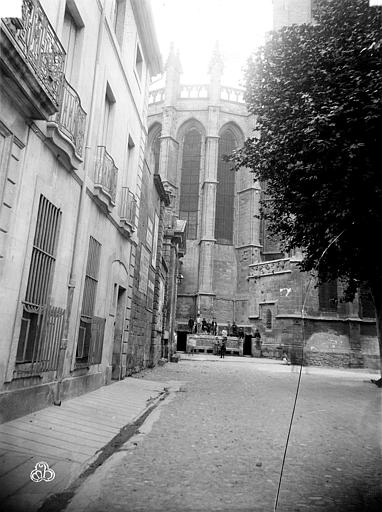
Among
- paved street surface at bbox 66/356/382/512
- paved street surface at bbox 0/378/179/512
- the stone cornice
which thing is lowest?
paved street surface at bbox 66/356/382/512

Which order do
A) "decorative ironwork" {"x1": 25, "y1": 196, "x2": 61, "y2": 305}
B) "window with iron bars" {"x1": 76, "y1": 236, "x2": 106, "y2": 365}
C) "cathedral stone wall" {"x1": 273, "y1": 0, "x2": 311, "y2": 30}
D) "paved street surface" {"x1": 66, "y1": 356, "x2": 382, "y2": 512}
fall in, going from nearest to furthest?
"paved street surface" {"x1": 66, "y1": 356, "x2": 382, "y2": 512}, "decorative ironwork" {"x1": 25, "y1": 196, "x2": 61, "y2": 305}, "window with iron bars" {"x1": 76, "y1": 236, "x2": 106, "y2": 365}, "cathedral stone wall" {"x1": 273, "y1": 0, "x2": 311, "y2": 30}

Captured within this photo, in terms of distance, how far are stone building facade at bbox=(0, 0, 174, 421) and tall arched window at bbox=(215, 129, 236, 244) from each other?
2873 cm

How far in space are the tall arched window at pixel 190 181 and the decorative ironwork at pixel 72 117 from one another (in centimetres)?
3312

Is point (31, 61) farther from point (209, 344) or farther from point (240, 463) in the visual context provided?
point (209, 344)

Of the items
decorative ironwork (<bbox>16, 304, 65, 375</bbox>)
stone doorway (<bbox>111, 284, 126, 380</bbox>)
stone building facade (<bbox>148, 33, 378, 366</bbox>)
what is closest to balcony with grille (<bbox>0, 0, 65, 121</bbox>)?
decorative ironwork (<bbox>16, 304, 65, 375</bbox>)

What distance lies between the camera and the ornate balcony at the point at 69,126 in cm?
537

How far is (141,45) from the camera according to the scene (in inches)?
433

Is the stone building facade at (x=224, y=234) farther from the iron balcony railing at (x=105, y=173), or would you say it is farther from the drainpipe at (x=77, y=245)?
the drainpipe at (x=77, y=245)

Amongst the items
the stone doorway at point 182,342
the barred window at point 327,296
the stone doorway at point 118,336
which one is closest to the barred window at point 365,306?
the barred window at point 327,296

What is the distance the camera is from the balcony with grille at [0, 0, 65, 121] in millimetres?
3516

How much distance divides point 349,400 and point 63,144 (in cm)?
800

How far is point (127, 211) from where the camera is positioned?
9.83m

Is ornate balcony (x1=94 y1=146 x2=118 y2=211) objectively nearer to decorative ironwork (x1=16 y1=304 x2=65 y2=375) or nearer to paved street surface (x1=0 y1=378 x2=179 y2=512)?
decorative ironwork (x1=16 y1=304 x2=65 y2=375)

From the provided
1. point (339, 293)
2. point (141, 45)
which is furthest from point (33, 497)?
point (339, 293)
